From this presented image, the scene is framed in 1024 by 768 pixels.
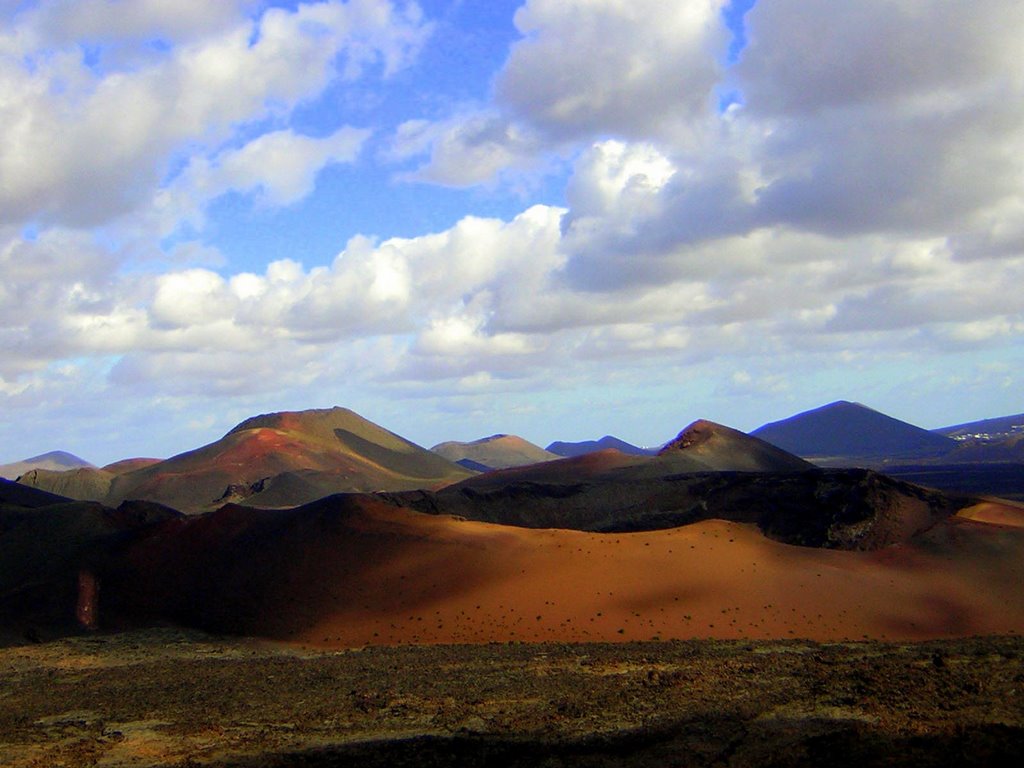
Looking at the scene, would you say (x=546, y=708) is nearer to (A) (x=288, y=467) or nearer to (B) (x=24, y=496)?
(B) (x=24, y=496)

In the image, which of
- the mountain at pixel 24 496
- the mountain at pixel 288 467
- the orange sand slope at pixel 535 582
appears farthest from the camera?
the mountain at pixel 288 467

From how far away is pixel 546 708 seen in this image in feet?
57.4

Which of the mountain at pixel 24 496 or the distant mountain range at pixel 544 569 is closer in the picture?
the distant mountain range at pixel 544 569

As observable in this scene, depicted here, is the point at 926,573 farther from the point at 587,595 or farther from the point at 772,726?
the point at 772,726

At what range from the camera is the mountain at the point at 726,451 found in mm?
72875

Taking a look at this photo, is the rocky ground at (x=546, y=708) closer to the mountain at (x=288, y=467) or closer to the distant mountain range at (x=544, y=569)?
the distant mountain range at (x=544, y=569)

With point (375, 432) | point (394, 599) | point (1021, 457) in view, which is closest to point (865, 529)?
point (394, 599)

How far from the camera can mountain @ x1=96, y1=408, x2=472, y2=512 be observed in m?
86.4

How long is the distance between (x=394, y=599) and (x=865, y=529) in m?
17.9

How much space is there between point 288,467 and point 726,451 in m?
41.0

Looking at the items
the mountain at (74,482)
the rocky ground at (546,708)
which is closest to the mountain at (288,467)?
the mountain at (74,482)

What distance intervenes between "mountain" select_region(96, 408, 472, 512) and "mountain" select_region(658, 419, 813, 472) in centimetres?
2572

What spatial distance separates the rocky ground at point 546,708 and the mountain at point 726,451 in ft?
158

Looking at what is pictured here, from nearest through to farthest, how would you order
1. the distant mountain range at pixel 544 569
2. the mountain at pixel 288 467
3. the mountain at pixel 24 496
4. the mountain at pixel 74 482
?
the distant mountain range at pixel 544 569 → the mountain at pixel 24 496 → the mountain at pixel 288 467 → the mountain at pixel 74 482
